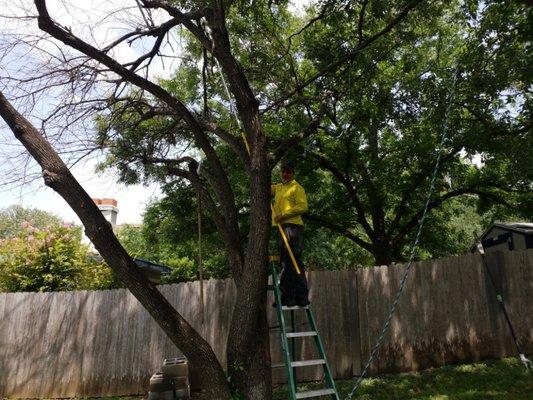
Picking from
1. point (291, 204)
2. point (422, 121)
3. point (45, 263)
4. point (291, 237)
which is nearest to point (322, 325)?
point (291, 237)

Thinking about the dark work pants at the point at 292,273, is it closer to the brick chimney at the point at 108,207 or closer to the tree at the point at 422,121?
the tree at the point at 422,121

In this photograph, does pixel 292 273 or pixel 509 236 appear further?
pixel 509 236

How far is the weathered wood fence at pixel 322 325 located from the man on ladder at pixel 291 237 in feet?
8.53

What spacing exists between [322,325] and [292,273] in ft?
9.31

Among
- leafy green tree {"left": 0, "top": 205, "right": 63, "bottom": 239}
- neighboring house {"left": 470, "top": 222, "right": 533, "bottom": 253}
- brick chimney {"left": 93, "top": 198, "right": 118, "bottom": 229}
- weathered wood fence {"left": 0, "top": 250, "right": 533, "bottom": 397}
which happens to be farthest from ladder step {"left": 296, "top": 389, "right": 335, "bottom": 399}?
leafy green tree {"left": 0, "top": 205, "right": 63, "bottom": 239}

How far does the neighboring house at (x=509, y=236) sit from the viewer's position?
46.2 feet

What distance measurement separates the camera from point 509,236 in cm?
1541

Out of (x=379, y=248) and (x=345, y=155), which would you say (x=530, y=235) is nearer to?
(x=379, y=248)

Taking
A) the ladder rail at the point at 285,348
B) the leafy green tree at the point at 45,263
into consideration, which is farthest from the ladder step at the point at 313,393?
the leafy green tree at the point at 45,263

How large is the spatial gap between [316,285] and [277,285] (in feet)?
8.62

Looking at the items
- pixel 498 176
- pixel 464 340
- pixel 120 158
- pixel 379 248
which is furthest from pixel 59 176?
pixel 498 176

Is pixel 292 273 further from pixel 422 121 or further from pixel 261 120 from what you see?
pixel 422 121

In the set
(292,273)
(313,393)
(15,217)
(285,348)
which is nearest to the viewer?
(313,393)

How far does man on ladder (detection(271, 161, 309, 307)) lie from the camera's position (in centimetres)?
580
